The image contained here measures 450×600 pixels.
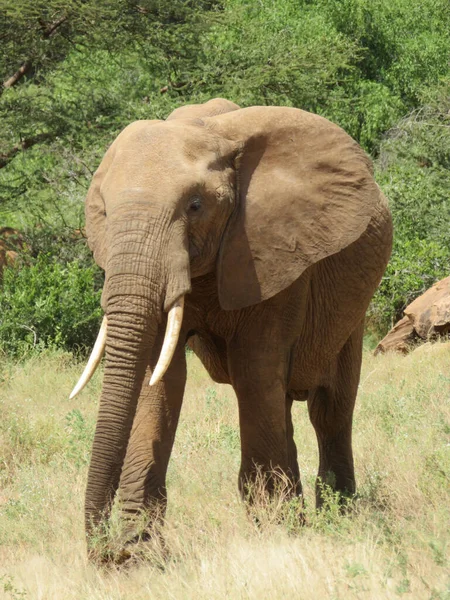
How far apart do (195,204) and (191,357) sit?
7803 millimetres

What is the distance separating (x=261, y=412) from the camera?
5293 millimetres

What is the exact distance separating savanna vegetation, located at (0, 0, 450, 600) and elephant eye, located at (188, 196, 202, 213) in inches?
55.3

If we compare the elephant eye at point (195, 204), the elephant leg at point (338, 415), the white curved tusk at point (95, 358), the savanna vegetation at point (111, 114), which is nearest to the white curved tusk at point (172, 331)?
the white curved tusk at point (95, 358)

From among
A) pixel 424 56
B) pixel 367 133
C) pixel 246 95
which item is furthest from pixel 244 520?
pixel 424 56

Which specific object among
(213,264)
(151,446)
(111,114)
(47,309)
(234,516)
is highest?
(213,264)

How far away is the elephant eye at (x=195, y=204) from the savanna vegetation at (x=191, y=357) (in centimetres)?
140

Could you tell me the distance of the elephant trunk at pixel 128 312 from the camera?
4.51 meters

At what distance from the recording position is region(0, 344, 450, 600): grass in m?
4.21

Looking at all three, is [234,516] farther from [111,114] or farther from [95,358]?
[111,114]

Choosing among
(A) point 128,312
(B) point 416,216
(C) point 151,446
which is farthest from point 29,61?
(A) point 128,312

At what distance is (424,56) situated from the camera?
2194 cm

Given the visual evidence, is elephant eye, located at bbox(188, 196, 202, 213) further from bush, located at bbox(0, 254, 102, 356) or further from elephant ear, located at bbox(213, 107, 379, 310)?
bush, located at bbox(0, 254, 102, 356)

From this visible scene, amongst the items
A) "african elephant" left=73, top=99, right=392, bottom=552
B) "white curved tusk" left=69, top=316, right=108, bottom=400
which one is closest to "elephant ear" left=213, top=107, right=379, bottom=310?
"african elephant" left=73, top=99, right=392, bottom=552

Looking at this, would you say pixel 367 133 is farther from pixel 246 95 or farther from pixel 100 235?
pixel 100 235
